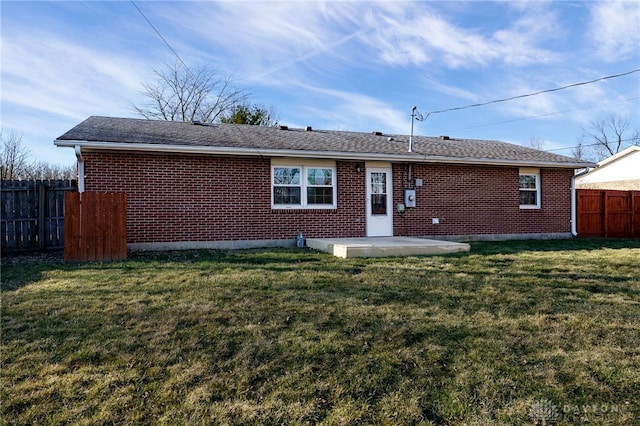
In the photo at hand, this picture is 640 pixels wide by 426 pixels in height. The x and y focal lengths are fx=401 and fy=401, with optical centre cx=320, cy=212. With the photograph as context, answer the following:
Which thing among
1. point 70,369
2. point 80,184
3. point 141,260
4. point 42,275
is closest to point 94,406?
point 70,369

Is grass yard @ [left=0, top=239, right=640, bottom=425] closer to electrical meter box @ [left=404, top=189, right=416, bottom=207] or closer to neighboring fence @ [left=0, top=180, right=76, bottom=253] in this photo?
neighboring fence @ [left=0, top=180, right=76, bottom=253]

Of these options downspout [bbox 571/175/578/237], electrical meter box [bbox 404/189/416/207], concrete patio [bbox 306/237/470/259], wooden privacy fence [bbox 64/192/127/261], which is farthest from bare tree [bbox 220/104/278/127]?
downspout [bbox 571/175/578/237]

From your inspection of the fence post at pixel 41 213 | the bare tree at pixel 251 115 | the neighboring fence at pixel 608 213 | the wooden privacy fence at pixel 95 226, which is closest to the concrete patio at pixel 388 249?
the wooden privacy fence at pixel 95 226

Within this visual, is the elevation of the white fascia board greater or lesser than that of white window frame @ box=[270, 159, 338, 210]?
greater

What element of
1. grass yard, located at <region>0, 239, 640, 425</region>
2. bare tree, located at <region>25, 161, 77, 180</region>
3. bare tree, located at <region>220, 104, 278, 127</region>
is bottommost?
grass yard, located at <region>0, 239, 640, 425</region>

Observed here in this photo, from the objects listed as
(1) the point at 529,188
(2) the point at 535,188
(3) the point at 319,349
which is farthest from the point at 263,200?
(2) the point at 535,188

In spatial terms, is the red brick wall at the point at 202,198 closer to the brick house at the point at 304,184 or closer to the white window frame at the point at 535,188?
the brick house at the point at 304,184

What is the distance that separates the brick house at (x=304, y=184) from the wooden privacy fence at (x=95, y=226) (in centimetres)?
118

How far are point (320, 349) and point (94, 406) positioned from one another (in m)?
Result: 1.71

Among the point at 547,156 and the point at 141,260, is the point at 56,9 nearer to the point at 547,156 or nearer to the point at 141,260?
the point at 141,260

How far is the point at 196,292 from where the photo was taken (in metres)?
5.20

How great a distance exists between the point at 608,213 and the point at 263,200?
12.5 m

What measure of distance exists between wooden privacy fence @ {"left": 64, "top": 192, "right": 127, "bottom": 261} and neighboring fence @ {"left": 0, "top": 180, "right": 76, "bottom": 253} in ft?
7.44

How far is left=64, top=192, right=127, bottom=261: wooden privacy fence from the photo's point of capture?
7.93m
